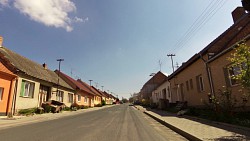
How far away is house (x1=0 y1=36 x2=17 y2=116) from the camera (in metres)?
15.8

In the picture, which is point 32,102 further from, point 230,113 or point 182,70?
point 230,113

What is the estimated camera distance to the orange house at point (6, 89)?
51.9ft

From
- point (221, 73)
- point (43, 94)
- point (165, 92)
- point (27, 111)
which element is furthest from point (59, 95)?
point (221, 73)

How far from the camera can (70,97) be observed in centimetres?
3456

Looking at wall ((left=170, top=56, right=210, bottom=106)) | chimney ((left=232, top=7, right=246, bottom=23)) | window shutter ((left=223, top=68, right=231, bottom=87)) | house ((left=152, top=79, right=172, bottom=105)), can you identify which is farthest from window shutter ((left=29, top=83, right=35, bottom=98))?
chimney ((left=232, top=7, right=246, bottom=23))

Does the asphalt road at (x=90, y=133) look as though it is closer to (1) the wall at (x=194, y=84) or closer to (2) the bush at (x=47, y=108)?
(1) the wall at (x=194, y=84)

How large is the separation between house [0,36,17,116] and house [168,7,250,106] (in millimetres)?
15559

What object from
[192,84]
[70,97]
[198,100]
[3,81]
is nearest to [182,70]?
[192,84]

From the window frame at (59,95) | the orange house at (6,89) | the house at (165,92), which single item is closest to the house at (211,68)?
Answer: the house at (165,92)

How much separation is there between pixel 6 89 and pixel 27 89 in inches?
148

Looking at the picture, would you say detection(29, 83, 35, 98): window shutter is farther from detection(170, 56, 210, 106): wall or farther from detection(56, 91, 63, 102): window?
detection(170, 56, 210, 106): wall

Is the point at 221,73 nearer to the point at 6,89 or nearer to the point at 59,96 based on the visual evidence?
the point at 6,89

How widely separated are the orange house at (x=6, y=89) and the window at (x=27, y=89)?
1741 mm

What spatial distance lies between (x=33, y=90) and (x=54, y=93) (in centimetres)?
584
